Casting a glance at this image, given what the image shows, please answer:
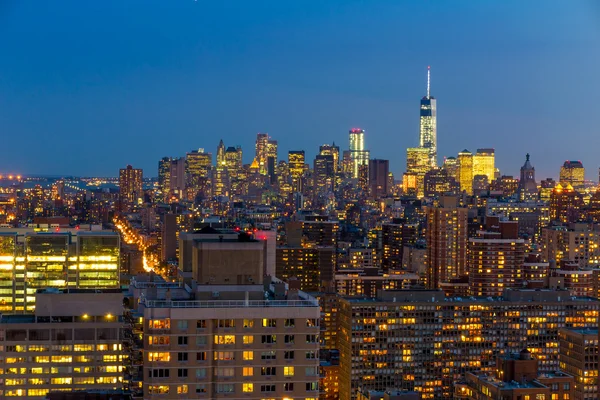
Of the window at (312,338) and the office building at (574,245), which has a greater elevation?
the window at (312,338)

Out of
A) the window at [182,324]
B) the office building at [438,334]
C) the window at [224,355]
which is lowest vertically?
the office building at [438,334]

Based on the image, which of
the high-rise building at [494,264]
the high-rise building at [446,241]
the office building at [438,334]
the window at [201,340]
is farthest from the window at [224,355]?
the high-rise building at [446,241]

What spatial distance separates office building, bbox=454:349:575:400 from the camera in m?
41.5

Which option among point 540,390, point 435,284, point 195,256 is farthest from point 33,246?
point 435,284

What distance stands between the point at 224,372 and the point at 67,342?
16.4m

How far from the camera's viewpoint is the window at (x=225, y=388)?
77.9ft

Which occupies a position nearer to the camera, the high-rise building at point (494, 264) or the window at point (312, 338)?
the window at point (312, 338)

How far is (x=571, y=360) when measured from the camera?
5672 cm

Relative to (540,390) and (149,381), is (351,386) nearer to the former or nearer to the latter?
(540,390)

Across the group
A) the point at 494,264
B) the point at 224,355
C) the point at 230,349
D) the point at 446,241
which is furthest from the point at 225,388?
the point at 446,241

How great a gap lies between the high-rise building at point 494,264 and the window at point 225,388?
71541mm

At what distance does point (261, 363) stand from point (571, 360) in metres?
35.9

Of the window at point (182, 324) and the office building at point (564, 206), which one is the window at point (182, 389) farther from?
the office building at point (564, 206)

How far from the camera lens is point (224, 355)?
Answer: 2377 cm
